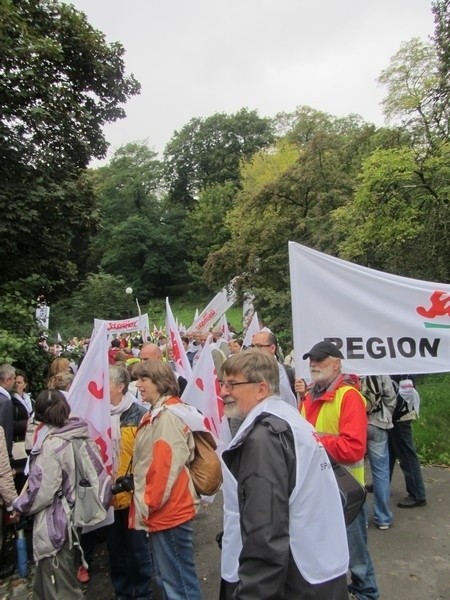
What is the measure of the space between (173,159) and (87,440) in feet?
200

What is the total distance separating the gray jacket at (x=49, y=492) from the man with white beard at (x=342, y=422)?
5.35 feet

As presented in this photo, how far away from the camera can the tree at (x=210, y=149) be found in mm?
57812

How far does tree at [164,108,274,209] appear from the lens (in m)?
57.8

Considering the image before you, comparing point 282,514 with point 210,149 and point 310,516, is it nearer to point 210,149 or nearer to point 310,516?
point 310,516

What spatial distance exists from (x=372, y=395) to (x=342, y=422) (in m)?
1.83

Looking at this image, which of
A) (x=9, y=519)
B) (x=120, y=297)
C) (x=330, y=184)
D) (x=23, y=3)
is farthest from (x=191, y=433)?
(x=120, y=297)

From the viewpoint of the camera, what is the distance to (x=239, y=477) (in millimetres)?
1888

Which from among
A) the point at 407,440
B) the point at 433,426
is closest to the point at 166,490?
the point at 407,440

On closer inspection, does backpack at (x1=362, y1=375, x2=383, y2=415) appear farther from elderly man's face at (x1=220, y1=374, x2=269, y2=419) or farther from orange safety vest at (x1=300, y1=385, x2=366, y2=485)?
elderly man's face at (x1=220, y1=374, x2=269, y2=419)

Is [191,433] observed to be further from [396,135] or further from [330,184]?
[330,184]

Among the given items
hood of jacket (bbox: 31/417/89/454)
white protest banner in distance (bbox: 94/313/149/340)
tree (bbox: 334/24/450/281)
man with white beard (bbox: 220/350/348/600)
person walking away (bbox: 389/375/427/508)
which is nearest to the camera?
man with white beard (bbox: 220/350/348/600)

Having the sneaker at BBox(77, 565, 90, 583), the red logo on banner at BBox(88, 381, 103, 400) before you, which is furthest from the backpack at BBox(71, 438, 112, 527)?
the sneaker at BBox(77, 565, 90, 583)

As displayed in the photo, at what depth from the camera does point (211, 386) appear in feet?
16.2

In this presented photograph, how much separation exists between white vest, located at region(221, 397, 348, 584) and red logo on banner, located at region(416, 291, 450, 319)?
7.05 ft
